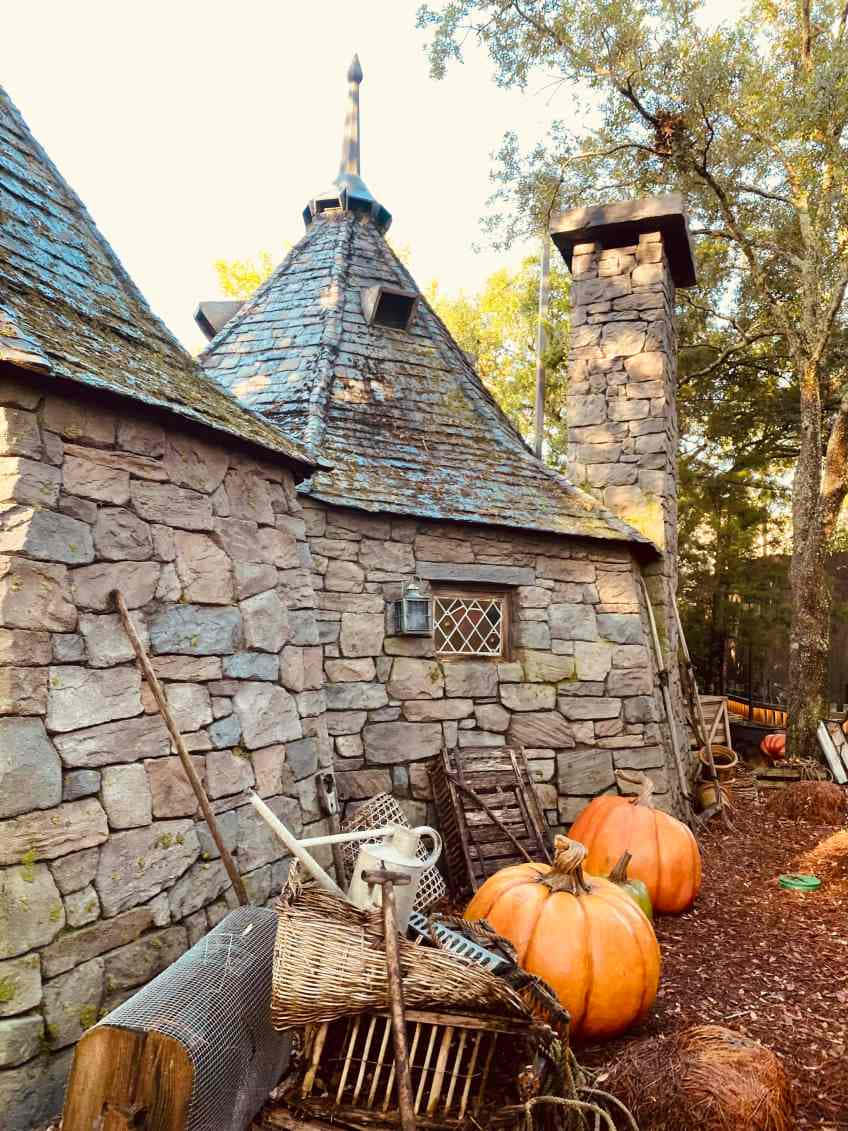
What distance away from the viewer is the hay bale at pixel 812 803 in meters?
7.72

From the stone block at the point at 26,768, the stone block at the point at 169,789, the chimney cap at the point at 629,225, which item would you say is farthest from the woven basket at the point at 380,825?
the chimney cap at the point at 629,225

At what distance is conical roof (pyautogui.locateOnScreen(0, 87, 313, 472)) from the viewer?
345 centimetres

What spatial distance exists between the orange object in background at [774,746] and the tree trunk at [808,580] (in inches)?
31.4

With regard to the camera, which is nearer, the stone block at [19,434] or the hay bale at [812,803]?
the stone block at [19,434]

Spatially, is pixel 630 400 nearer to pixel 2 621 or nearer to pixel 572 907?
pixel 572 907

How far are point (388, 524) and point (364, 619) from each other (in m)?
0.71

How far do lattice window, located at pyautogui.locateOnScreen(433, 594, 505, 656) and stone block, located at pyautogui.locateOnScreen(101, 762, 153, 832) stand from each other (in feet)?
9.41

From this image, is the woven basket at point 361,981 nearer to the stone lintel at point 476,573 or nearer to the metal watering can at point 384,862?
the metal watering can at point 384,862

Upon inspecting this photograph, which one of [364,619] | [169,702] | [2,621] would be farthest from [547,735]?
[2,621]

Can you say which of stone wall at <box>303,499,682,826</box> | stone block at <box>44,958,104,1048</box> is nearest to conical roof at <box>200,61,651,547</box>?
stone wall at <box>303,499,682,826</box>

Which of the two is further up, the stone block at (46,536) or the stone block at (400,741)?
the stone block at (46,536)

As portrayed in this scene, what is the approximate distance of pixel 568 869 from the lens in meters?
Result: 3.88

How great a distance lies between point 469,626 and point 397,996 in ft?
12.6

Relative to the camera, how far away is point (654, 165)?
11234 millimetres
